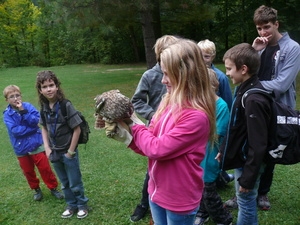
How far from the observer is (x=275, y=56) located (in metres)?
2.88

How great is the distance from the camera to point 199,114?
1.73 m

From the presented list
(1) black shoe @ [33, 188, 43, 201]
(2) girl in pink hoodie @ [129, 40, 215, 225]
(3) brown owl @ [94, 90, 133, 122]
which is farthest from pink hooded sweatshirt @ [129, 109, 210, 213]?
(1) black shoe @ [33, 188, 43, 201]

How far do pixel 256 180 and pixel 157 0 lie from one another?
28.7 feet

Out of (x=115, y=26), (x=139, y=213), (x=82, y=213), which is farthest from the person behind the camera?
(x=115, y=26)

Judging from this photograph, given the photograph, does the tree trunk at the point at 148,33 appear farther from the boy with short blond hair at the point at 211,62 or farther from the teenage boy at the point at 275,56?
the teenage boy at the point at 275,56

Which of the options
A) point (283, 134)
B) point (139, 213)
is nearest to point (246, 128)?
point (283, 134)

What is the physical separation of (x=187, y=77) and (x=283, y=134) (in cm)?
99

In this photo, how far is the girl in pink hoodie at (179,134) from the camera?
5.61ft

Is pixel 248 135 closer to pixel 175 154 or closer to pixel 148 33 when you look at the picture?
pixel 175 154

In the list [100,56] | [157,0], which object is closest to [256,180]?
[157,0]

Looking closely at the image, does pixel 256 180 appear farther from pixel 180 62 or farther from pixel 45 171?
pixel 45 171

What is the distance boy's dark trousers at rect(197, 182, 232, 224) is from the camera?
283 centimetres

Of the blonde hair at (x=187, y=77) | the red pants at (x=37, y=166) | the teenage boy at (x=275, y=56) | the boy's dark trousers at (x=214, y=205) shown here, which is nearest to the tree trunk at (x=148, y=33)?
the red pants at (x=37, y=166)

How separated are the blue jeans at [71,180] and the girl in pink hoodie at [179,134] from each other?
1.49 meters
